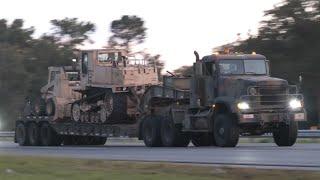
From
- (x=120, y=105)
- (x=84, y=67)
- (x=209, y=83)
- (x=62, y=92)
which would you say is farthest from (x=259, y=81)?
(x=62, y=92)

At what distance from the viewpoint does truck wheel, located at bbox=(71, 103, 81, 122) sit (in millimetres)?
33650

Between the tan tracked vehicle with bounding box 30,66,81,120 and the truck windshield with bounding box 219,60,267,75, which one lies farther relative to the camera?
the tan tracked vehicle with bounding box 30,66,81,120

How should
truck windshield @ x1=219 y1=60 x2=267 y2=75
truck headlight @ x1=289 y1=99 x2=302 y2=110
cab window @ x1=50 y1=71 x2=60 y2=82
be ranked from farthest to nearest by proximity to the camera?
cab window @ x1=50 y1=71 x2=60 y2=82
truck windshield @ x1=219 y1=60 x2=267 y2=75
truck headlight @ x1=289 y1=99 x2=302 y2=110

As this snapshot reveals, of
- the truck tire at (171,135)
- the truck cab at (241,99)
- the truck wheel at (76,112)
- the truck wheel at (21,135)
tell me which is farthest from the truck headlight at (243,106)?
the truck wheel at (21,135)

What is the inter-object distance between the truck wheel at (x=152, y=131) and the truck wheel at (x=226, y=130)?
298cm

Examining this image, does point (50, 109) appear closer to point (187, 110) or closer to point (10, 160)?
point (187, 110)

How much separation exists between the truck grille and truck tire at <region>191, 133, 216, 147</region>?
12.0 feet

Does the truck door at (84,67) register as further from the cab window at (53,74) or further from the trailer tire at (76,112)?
the cab window at (53,74)

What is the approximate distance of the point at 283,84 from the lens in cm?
2625

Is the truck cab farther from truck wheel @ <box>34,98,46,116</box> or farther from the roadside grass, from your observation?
truck wheel @ <box>34,98,46,116</box>

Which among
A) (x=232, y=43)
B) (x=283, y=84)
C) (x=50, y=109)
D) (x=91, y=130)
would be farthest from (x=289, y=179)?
(x=232, y=43)

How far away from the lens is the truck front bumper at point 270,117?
2544 centimetres

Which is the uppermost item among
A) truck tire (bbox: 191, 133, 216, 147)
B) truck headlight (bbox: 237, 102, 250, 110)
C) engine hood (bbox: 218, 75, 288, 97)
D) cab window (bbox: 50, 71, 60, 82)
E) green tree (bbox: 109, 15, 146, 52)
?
green tree (bbox: 109, 15, 146, 52)

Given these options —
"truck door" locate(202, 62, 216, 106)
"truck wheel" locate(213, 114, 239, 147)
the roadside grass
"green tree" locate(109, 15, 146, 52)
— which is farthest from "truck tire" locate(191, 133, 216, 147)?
"green tree" locate(109, 15, 146, 52)
